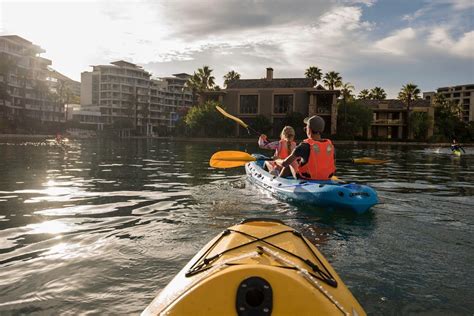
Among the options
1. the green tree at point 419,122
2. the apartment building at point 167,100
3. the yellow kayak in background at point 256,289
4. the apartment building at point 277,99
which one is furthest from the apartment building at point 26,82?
the yellow kayak in background at point 256,289

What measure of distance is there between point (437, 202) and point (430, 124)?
5768cm

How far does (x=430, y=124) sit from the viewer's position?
198ft

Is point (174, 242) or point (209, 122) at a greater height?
point (209, 122)

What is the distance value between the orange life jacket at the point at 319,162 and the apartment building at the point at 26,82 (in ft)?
215

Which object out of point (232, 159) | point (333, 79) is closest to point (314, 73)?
point (333, 79)

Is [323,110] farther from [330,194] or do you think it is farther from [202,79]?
[330,194]

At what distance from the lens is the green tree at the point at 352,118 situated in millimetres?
53875

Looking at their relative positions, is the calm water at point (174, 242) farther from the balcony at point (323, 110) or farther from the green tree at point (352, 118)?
the balcony at point (323, 110)

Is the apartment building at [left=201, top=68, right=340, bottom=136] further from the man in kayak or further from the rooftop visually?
the man in kayak

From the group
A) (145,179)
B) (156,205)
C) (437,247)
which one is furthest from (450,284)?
(145,179)

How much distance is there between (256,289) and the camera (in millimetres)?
2340

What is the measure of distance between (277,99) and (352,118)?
36.5 ft

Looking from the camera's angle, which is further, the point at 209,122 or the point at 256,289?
the point at 209,122

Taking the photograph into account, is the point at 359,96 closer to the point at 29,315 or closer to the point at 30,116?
the point at 30,116
